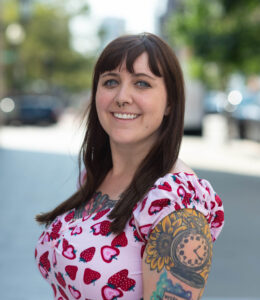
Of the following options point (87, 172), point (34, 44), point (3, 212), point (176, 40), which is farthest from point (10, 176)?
point (34, 44)

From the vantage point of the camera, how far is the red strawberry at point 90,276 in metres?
1.95

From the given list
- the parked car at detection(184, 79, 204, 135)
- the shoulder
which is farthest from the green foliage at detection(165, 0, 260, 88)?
the shoulder

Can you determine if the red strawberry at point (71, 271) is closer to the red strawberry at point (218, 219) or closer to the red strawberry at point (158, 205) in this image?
the red strawberry at point (158, 205)

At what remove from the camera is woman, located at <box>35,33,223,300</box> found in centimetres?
180

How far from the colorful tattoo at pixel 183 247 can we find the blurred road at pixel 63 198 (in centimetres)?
98

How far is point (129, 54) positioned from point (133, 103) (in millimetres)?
158

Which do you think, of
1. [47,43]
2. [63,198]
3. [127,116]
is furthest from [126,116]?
[47,43]

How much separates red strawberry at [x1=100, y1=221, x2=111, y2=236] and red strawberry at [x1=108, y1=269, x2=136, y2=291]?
0.42 ft

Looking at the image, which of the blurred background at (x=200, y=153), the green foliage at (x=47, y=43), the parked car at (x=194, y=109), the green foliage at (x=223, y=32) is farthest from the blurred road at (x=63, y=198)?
the green foliage at (x=47, y=43)

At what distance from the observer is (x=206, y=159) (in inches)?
647

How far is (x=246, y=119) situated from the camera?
2050 centimetres

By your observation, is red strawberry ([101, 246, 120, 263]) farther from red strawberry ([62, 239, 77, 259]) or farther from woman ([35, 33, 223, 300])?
red strawberry ([62, 239, 77, 259])

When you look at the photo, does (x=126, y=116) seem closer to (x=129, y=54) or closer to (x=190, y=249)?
(x=129, y=54)

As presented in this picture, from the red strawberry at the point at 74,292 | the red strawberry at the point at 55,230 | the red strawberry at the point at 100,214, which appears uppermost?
the red strawberry at the point at 100,214
